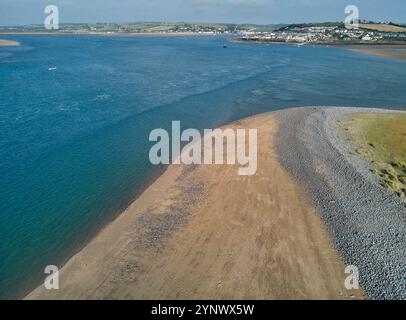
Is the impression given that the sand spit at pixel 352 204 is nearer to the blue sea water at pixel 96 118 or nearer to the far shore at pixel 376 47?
the blue sea water at pixel 96 118

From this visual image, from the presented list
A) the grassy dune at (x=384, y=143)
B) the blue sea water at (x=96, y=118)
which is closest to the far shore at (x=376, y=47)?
the blue sea water at (x=96, y=118)

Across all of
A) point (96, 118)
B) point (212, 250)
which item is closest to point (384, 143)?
point (212, 250)

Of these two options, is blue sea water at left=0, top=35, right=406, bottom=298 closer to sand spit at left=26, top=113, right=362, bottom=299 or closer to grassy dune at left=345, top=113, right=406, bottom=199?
sand spit at left=26, top=113, right=362, bottom=299

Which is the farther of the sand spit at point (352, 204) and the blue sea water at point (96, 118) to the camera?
the blue sea water at point (96, 118)

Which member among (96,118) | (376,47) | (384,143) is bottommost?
(384,143)

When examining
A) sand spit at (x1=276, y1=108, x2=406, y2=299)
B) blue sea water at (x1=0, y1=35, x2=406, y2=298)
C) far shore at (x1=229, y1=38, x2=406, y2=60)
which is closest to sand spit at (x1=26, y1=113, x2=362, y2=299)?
sand spit at (x1=276, y1=108, x2=406, y2=299)

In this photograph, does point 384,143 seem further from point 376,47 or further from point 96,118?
point 376,47

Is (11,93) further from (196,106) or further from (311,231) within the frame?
(311,231)
